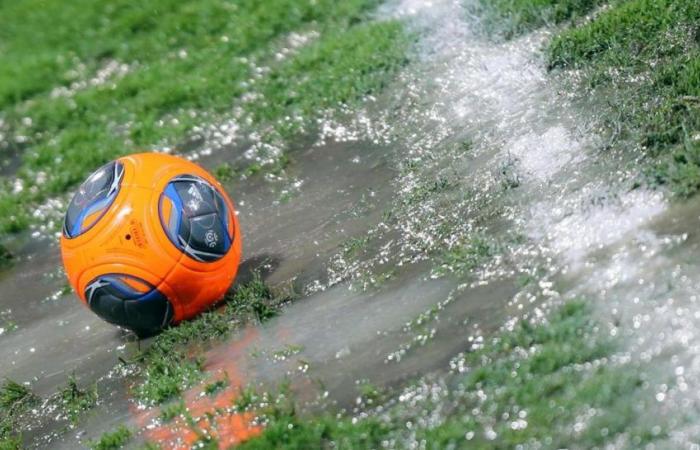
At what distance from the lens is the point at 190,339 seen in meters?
6.12

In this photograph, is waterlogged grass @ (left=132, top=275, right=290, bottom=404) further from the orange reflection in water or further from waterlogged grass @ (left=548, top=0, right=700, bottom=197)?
waterlogged grass @ (left=548, top=0, right=700, bottom=197)

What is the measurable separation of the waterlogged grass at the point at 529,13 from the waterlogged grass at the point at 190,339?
3.34 metres

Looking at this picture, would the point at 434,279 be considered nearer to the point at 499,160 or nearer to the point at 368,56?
the point at 499,160

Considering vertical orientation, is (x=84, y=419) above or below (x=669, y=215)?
below

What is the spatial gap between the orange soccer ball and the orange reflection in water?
490mm

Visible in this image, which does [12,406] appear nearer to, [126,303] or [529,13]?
[126,303]

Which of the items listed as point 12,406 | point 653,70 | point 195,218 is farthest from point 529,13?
point 12,406

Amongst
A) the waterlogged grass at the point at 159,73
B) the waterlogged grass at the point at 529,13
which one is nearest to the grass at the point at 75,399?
the waterlogged grass at the point at 159,73

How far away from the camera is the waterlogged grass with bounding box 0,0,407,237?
882 cm

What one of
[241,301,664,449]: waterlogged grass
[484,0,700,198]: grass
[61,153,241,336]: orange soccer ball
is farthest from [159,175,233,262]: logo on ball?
[484,0,700,198]: grass

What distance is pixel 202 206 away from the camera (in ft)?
20.0

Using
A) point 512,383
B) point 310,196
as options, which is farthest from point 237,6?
point 512,383

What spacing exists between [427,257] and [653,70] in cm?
213

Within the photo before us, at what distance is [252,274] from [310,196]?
104cm
